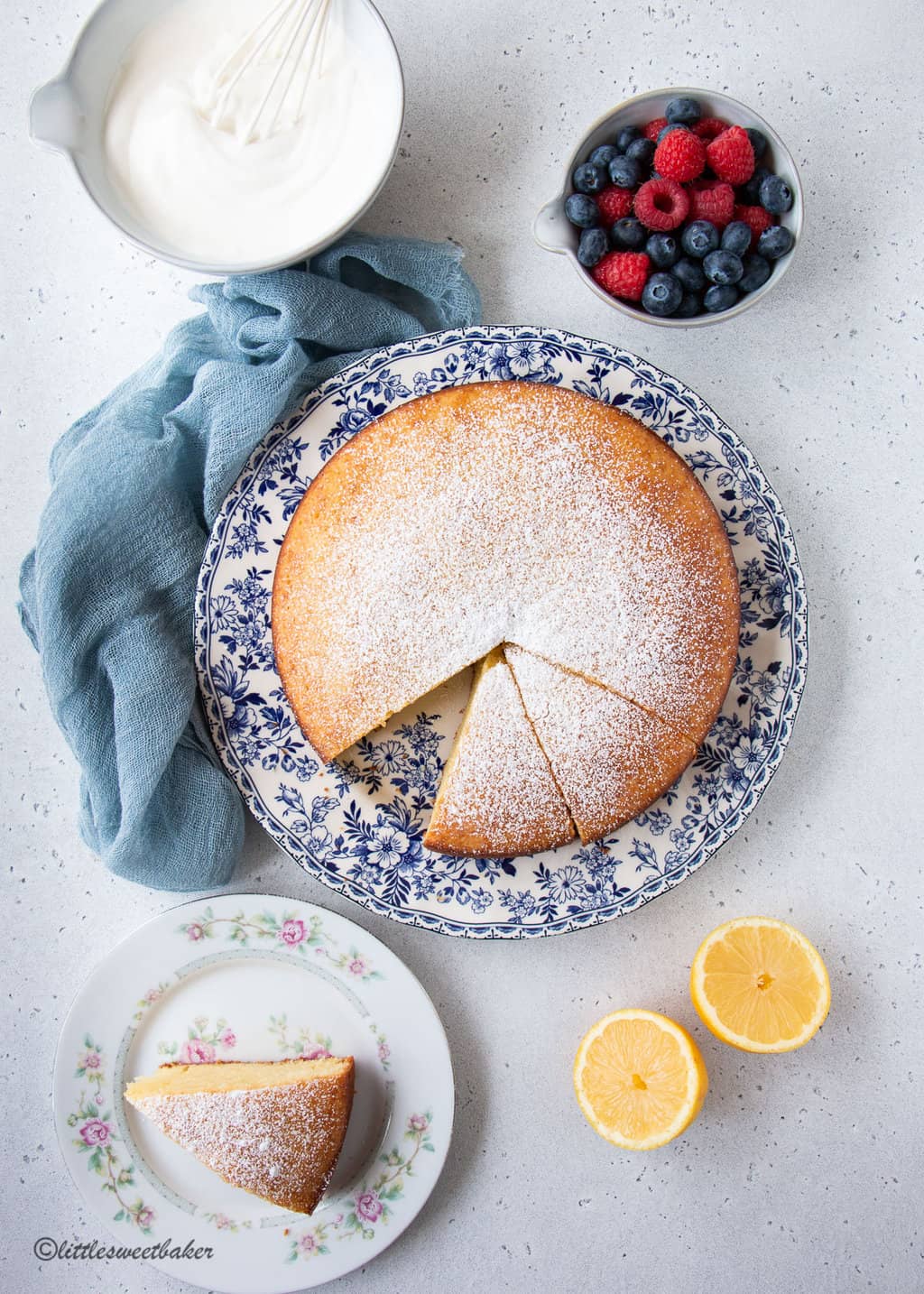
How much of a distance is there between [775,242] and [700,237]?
166mm

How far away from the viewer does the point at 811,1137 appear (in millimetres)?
2109

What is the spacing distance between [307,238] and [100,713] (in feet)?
3.40

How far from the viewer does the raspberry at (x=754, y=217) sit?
1.88m

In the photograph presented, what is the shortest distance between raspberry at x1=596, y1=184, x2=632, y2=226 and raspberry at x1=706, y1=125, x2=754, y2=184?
173 mm

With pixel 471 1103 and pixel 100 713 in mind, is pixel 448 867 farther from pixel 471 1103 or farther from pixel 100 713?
pixel 100 713

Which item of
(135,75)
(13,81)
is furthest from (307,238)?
(13,81)

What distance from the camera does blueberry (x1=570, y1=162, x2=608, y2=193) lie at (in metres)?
1.87

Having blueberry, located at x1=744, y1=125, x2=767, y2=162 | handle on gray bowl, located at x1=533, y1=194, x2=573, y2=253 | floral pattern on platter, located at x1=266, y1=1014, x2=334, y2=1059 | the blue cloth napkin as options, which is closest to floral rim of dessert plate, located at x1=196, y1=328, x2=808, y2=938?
the blue cloth napkin

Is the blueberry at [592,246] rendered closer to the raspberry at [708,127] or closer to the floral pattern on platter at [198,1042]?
the raspberry at [708,127]

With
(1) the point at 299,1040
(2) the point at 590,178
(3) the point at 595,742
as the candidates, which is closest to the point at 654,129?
(2) the point at 590,178

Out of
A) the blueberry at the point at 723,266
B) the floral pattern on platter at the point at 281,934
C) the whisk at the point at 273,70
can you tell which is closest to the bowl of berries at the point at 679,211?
the blueberry at the point at 723,266

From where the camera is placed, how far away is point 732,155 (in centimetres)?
182

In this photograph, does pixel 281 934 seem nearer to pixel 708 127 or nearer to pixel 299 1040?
pixel 299 1040

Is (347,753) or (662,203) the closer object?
(662,203)
